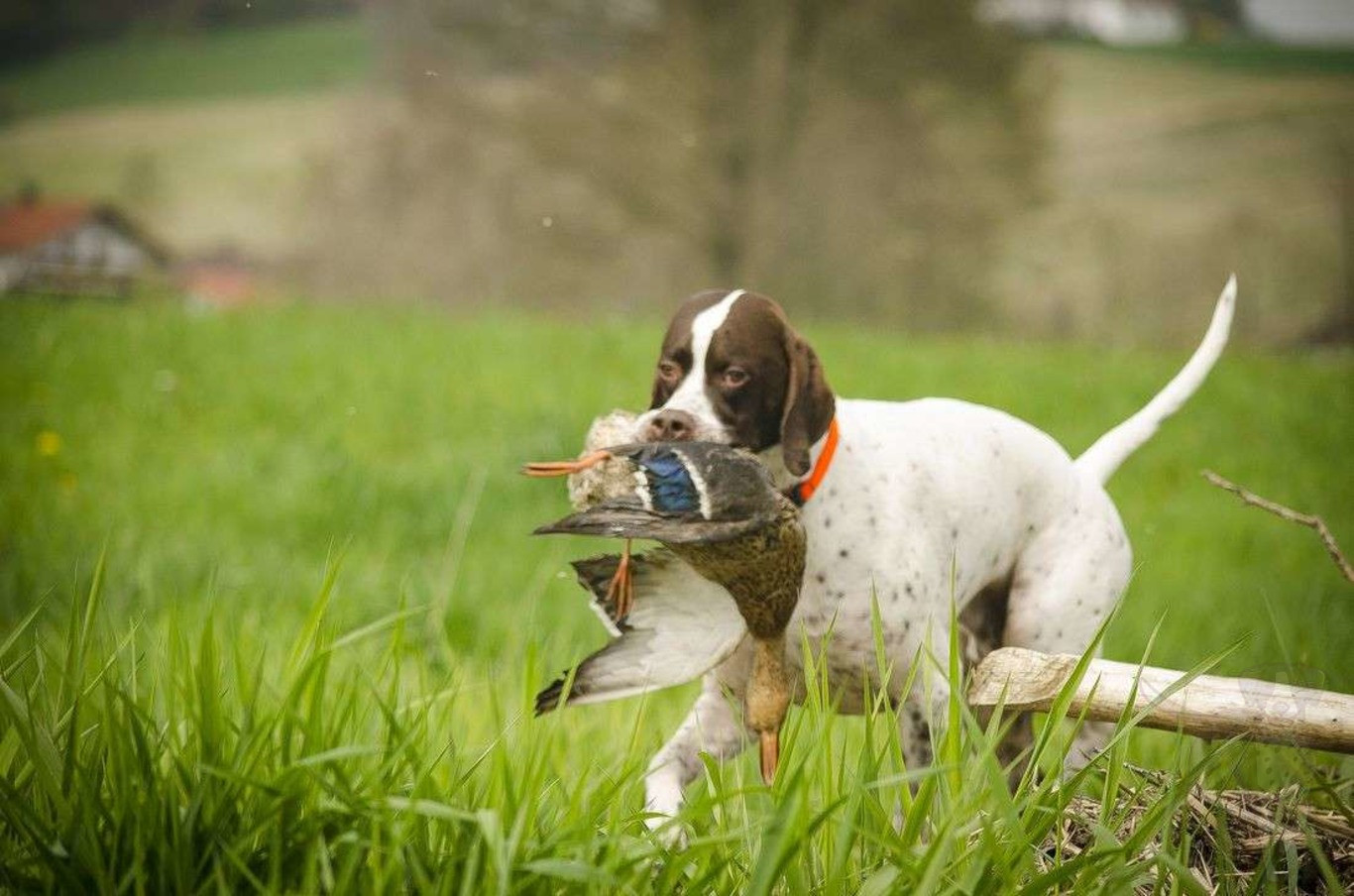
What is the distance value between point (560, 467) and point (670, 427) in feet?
1.40

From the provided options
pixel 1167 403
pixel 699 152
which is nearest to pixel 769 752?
pixel 1167 403

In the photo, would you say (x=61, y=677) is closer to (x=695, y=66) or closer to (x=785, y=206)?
(x=785, y=206)

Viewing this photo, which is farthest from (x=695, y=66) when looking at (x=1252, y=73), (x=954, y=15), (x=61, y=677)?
(x=61, y=677)

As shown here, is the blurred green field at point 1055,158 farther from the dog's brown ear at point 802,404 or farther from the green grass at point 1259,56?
the dog's brown ear at point 802,404

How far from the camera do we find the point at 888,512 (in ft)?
8.66

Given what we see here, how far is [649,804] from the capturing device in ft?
7.83

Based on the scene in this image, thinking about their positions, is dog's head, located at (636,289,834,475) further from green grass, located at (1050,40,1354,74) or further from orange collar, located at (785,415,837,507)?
green grass, located at (1050,40,1354,74)

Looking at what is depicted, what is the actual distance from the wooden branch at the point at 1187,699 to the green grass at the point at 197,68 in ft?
37.1

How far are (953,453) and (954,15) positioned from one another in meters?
13.4

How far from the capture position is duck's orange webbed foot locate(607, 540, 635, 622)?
7.19 ft

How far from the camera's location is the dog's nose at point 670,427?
2.31 m

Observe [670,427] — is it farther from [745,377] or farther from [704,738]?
[704,738]

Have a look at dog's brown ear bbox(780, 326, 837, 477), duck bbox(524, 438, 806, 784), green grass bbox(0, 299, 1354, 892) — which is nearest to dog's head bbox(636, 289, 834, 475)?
dog's brown ear bbox(780, 326, 837, 477)

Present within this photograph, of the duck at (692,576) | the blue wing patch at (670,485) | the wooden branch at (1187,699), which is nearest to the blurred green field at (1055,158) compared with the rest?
the wooden branch at (1187,699)
